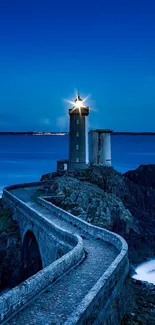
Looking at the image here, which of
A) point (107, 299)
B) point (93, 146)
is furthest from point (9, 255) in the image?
point (93, 146)

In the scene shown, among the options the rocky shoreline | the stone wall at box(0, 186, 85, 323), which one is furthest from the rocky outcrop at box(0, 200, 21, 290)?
the stone wall at box(0, 186, 85, 323)

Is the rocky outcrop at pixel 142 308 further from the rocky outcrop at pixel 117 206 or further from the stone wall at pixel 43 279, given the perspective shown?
the rocky outcrop at pixel 117 206

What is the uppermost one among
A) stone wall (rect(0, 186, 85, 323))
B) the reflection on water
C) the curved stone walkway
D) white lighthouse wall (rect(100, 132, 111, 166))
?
white lighthouse wall (rect(100, 132, 111, 166))

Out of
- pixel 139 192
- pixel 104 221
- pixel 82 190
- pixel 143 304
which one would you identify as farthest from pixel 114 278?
pixel 139 192

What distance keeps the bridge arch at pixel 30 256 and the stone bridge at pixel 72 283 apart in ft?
8.38

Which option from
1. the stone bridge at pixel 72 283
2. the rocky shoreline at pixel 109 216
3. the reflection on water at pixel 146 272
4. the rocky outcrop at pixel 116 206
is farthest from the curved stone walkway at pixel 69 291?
the reflection on water at pixel 146 272

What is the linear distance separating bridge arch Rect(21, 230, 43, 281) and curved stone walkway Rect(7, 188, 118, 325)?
7.17 meters

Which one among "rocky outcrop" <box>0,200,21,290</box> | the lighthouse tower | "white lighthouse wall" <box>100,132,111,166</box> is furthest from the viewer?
"white lighthouse wall" <box>100,132,111,166</box>

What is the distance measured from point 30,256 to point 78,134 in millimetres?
20069

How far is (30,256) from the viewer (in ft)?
75.9

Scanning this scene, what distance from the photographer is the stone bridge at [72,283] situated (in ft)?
30.6

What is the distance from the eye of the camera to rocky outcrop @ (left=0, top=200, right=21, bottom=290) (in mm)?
22516

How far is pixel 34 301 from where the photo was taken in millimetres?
10359

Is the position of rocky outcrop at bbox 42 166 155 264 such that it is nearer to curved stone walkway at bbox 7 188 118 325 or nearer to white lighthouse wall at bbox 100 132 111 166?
white lighthouse wall at bbox 100 132 111 166
